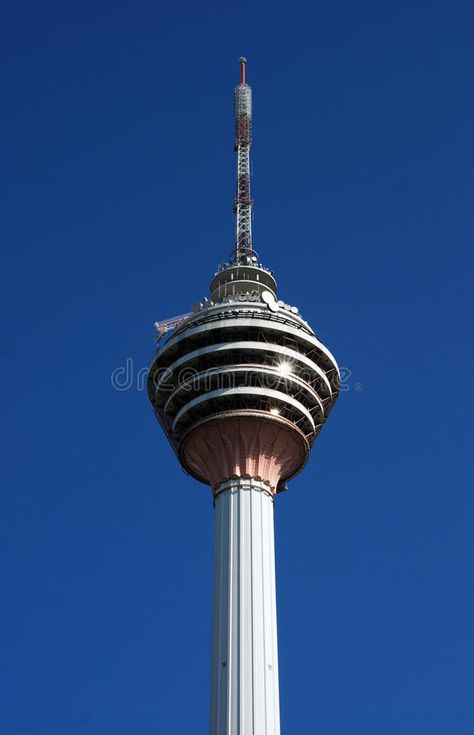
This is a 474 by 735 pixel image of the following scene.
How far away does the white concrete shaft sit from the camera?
53156mm

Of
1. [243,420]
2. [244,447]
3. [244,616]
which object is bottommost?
[244,616]

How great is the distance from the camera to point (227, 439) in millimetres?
62438

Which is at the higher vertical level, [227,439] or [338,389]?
[338,389]

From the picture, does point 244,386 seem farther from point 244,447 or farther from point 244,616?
point 244,616

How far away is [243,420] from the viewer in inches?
2452

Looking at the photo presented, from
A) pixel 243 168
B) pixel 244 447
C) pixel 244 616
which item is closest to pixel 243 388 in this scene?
pixel 244 447

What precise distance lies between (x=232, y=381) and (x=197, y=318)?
17.5 ft

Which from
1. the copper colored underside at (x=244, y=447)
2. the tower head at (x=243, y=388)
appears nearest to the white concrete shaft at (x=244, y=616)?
the copper colored underside at (x=244, y=447)

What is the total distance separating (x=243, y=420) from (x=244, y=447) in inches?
66.7

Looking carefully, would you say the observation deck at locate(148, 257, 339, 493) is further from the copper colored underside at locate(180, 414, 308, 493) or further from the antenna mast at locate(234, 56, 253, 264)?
the antenna mast at locate(234, 56, 253, 264)

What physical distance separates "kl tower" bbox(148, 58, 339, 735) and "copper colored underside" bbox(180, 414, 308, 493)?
2.5 inches

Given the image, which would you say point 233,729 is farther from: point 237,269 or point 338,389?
point 237,269

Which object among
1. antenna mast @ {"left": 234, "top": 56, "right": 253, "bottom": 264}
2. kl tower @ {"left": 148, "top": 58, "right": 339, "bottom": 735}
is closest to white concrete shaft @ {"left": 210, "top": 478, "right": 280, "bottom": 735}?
kl tower @ {"left": 148, "top": 58, "right": 339, "bottom": 735}

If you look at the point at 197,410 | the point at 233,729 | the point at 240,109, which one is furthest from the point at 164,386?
the point at 240,109
